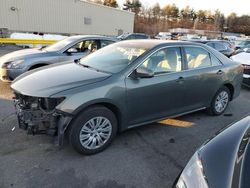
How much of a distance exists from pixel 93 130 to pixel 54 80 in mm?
898

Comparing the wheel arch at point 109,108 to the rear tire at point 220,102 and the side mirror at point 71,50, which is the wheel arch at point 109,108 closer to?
the rear tire at point 220,102

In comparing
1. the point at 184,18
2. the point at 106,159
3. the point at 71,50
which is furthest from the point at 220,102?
the point at 184,18

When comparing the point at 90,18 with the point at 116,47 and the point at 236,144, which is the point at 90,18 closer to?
the point at 116,47

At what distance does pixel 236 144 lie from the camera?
1.94 m

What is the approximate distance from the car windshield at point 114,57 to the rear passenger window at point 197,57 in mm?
948

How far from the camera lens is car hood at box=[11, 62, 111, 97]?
3197 mm

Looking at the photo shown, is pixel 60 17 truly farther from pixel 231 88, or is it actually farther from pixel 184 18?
pixel 184 18

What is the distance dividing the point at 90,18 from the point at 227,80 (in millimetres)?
25779

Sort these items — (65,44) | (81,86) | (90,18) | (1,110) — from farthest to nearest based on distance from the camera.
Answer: (90,18) → (65,44) → (1,110) → (81,86)

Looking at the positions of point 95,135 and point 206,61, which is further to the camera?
point 206,61

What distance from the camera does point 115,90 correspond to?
3426 millimetres

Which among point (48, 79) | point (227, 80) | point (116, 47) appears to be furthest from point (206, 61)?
point (48, 79)

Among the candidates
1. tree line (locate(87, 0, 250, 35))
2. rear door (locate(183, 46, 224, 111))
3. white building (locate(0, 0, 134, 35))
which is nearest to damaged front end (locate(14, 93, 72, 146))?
rear door (locate(183, 46, 224, 111))

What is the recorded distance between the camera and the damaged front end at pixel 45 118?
3133mm
